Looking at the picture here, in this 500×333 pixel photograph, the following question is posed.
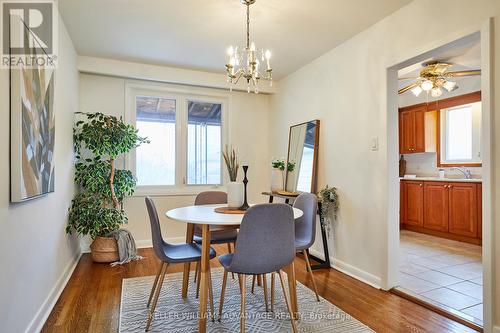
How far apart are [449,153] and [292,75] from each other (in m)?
3.19

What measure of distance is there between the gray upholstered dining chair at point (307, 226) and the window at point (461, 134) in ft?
12.0

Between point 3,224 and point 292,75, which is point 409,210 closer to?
point 292,75

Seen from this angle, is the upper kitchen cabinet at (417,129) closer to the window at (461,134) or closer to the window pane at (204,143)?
the window at (461,134)

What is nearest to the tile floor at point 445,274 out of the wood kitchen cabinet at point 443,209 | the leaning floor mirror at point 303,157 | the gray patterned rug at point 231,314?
the wood kitchen cabinet at point 443,209

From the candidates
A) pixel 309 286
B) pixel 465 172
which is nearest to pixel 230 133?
pixel 309 286

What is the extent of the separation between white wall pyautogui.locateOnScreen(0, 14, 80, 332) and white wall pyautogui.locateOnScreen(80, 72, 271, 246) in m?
0.41

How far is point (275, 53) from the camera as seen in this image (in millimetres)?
3615

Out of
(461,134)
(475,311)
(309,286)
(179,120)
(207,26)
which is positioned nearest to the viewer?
(475,311)

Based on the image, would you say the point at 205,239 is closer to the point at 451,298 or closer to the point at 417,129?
the point at 451,298

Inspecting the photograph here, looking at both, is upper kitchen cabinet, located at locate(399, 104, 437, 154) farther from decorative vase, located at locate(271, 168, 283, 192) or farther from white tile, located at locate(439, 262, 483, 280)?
decorative vase, located at locate(271, 168, 283, 192)

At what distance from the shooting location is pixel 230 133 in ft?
15.4

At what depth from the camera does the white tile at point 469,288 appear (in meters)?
2.59

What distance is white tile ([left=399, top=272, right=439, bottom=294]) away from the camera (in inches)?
107

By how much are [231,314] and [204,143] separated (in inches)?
112
